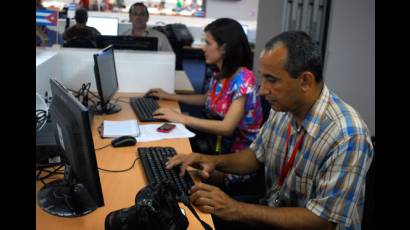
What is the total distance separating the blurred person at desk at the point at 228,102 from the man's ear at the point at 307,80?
751mm

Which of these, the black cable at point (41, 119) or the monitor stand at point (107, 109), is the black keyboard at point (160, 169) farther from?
the monitor stand at point (107, 109)

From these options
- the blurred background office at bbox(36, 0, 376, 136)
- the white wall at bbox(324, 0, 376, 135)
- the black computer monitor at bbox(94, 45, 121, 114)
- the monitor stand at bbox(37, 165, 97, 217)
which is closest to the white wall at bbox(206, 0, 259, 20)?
the blurred background office at bbox(36, 0, 376, 136)

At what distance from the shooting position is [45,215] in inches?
46.1

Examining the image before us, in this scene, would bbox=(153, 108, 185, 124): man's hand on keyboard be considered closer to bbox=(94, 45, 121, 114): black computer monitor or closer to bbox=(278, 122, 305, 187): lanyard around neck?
bbox=(94, 45, 121, 114): black computer monitor

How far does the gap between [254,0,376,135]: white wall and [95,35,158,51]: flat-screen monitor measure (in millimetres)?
852

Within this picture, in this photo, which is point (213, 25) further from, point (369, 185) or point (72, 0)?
point (72, 0)

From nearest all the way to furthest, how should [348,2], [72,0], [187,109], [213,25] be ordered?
[213,25] < [348,2] < [187,109] < [72,0]

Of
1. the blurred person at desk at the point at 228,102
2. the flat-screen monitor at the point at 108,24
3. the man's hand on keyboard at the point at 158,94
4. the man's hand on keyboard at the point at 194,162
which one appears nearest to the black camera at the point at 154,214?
the man's hand on keyboard at the point at 194,162

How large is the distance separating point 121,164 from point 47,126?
35cm

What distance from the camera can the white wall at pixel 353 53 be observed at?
320cm

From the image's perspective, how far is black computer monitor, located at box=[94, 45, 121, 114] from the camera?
80.4 inches

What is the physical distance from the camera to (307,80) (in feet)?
4.29

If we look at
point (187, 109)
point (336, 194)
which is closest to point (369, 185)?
point (336, 194)

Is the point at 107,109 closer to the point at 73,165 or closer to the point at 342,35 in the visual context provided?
the point at 73,165
